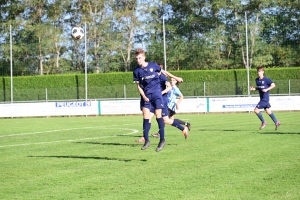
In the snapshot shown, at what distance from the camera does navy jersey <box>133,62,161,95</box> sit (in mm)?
11188

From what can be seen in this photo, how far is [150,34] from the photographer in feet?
169

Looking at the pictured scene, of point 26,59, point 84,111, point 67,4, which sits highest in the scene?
point 67,4

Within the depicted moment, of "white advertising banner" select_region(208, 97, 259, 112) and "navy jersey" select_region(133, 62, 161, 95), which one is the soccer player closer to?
"navy jersey" select_region(133, 62, 161, 95)

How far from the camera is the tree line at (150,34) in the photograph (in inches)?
1950

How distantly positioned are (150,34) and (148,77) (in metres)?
40.8

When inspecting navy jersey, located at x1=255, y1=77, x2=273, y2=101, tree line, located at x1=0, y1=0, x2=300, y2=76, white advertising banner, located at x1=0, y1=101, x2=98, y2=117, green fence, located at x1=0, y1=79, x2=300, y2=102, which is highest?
tree line, located at x1=0, y1=0, x2=300, y2=76

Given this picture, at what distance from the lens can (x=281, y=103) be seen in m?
34.7

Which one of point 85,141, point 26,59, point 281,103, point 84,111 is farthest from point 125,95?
point 85,141

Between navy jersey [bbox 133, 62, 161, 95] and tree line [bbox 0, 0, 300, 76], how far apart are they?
121ft

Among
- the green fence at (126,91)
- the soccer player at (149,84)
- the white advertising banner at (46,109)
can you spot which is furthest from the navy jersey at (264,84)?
the green fence at (126,91)

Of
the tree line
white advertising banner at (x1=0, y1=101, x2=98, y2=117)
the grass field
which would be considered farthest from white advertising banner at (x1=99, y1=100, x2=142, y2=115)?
the grass field

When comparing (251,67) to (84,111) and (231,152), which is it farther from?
(231,152)

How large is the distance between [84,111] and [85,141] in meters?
21.7

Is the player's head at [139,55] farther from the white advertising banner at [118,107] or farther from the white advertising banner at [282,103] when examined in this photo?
the white advertising banner at [282,103]
